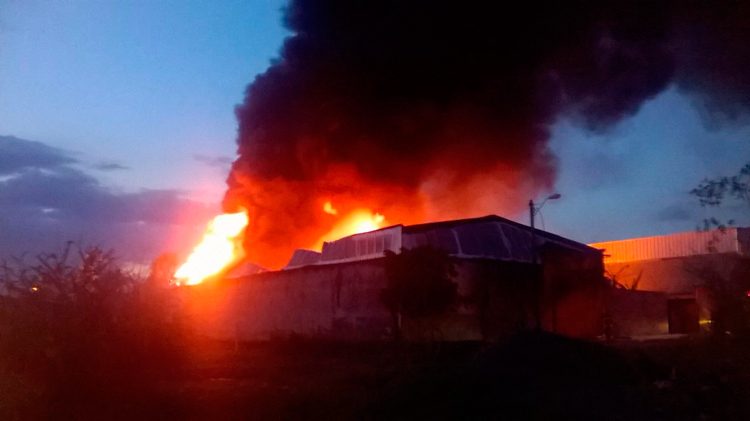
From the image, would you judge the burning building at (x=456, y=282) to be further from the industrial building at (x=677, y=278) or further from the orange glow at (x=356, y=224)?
the orange glow at (x=356, y=224)

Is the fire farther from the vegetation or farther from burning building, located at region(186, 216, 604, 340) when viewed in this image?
the vegetation

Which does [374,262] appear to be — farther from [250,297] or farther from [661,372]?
[661,372]

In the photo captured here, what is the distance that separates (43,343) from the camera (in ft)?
45.6

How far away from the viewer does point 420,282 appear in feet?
84.8

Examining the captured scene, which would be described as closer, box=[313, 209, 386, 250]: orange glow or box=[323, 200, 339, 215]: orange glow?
box=[323, 200, 339, 215]: orange glow

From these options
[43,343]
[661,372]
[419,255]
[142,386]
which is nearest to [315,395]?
[142,386]

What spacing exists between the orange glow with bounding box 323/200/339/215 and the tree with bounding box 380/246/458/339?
14.3 metres

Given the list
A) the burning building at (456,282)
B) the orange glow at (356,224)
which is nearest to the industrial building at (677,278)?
the burning building at (456,282)

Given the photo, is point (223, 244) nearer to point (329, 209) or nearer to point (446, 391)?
point (329, 209)

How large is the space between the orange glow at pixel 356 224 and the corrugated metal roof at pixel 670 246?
14.8m

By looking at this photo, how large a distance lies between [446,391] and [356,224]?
29.8m

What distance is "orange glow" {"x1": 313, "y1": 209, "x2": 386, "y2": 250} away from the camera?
40719 millimetres

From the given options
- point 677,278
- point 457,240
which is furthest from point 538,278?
point 677,278

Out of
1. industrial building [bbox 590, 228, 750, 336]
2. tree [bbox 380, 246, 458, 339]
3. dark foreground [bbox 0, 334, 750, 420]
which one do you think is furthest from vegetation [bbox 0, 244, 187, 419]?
industrial building [bbox 590, 228, 750, 336]
